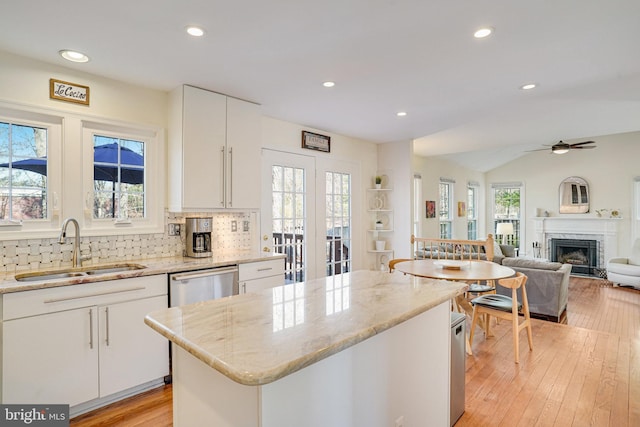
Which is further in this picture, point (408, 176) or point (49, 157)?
point (408, 176)

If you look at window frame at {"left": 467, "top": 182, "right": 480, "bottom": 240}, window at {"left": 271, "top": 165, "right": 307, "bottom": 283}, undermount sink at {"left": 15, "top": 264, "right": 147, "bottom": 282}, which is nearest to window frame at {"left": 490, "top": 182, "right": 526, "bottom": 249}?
window frame at {"left": 467, "top": 182, "right": 480, "bottom": 240}

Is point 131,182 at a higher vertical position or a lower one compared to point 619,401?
higher

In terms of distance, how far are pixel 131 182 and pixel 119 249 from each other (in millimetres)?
591

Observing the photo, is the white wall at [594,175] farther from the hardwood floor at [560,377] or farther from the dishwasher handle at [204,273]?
the dishwasher handle at [204,273]

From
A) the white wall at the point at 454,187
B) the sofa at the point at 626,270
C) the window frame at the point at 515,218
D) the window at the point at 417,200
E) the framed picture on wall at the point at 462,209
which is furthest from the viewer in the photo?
the window frame at the point at 515,218

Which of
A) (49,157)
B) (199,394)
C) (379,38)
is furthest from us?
(49,157)

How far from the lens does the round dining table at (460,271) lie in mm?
2877

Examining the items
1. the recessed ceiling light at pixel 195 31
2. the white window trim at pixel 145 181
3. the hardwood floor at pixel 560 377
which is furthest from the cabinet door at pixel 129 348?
the hardwood floor at pixel 560 377

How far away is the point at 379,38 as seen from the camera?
7.16 feet

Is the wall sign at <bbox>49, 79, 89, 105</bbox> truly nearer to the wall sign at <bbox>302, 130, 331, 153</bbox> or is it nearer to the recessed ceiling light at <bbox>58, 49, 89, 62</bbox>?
the recessed ceiling light at <bbox>58, 49, 89, 62</bbox>

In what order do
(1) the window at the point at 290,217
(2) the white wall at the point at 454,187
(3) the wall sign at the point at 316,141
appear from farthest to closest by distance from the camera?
(2) the white wall at the point at 454,187 < (3) the wall sign at the point at 316,141 < (1) the window at the point at 290,217

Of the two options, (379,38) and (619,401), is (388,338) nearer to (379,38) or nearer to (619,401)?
(379,38)

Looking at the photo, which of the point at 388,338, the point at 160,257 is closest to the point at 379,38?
the point at 388,338

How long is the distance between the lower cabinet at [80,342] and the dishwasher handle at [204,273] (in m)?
0.12
